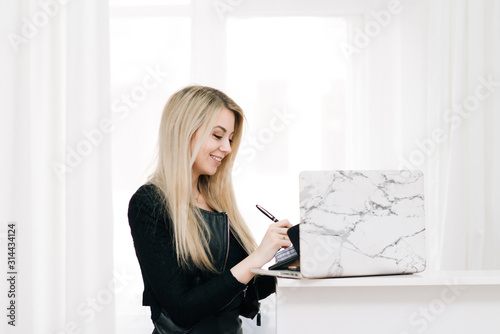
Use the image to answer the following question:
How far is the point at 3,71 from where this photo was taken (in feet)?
6.95

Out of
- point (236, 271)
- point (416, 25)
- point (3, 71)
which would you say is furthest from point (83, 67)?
point (416, 25)

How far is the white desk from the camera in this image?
102 cm

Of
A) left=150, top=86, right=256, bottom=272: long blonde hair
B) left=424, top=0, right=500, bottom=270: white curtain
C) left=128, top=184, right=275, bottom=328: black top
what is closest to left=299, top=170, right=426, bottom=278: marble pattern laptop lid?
left=128, top=184, right=275, bottom=328: black top

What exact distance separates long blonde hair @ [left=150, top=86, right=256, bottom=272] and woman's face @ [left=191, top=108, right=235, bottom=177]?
0.07ft

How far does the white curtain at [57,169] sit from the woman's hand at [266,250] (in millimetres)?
1093

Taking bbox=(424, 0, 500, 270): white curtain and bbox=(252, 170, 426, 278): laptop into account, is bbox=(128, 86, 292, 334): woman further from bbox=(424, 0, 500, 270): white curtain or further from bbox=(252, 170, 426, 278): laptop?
bbox=(424, 0, 500, 270): white curtain

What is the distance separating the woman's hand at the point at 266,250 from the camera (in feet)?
3.80

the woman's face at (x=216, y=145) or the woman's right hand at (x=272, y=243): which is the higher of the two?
the woman's face at (x=216, y=145)

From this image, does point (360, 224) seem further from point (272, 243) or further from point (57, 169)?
point (57, 169)

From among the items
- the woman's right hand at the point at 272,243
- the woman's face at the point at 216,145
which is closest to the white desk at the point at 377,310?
the woman's right hand at the point at 272,243

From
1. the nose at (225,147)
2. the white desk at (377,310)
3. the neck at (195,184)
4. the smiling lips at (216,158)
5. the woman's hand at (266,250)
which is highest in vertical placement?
the nose at (225,147)

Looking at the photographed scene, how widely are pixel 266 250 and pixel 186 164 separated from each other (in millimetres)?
373

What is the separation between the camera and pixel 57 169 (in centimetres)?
212

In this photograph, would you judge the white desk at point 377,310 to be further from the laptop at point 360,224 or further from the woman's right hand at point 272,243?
the woman's right hand at point 272,243
